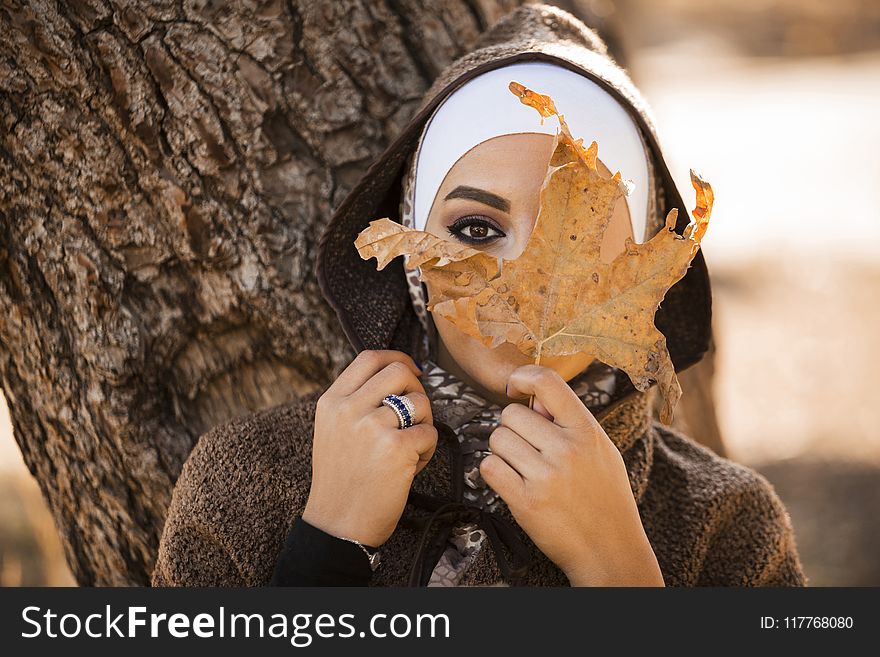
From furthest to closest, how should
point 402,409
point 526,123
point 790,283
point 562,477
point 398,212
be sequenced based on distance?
point 790,283, point 398,212, point 526,123, point 402,409, point 562,477

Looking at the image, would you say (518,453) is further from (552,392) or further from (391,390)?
(391,390)

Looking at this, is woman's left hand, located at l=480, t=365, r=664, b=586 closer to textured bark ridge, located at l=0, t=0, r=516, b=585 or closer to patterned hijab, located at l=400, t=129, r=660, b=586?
patterned hijab, located at l=400, t=129, r=660, b=586

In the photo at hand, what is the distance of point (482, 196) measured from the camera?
162 centimetres

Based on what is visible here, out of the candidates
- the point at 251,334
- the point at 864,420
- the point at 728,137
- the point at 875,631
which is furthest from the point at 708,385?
the point at 728,137

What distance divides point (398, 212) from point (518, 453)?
0.80 meters

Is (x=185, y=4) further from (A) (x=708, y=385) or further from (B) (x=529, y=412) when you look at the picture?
(A) (x=708, y=385)

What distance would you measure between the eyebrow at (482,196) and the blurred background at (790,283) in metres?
1.07

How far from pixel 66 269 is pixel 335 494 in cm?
81

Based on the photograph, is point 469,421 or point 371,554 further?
point 469,421

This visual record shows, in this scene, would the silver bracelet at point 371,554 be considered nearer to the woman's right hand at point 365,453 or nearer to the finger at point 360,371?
the woman's right hand at point 365,453

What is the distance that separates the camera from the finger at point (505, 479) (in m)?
1.46

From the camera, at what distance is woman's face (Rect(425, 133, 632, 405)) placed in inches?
62.9

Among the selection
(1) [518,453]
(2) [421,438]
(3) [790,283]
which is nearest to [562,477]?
(1) [518,453]

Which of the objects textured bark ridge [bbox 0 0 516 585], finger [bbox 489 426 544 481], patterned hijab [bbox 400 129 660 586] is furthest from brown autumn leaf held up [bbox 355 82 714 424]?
textured bark ridge [bbox 0 0 516 585]
